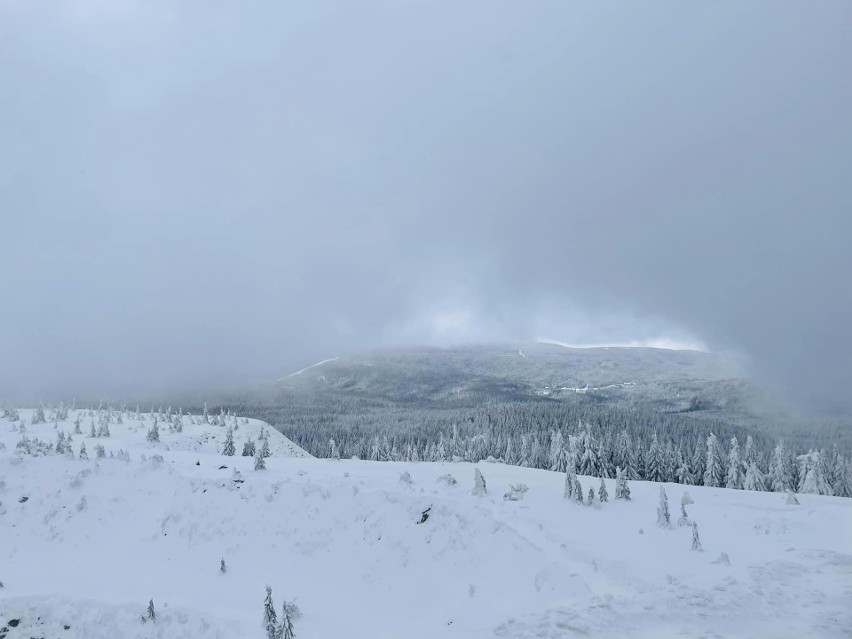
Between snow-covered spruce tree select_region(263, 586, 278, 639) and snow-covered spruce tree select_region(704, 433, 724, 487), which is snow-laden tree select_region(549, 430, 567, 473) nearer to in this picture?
snow-covered spruce tree select_region(704, 433, 724, 487)

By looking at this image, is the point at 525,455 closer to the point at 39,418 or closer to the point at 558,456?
the point at 558,456

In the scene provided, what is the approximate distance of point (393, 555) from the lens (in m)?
24.5

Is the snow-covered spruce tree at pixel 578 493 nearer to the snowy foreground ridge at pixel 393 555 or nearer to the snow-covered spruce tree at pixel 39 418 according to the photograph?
the snowy foreground ridge at pixel 393 555

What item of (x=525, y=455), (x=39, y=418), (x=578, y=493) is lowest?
(x=525, y=455)

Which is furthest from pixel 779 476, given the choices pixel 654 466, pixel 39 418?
pixel 39 418

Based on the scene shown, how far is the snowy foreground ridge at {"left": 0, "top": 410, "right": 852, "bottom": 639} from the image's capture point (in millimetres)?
16266

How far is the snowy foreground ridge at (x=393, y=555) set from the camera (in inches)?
640

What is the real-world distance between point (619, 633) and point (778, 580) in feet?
24.9

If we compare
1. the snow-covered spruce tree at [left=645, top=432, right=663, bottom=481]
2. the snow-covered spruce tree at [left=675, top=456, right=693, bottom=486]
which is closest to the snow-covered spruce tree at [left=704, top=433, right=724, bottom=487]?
the snow-covered spruce tree at [left=675, top=456, right=693, bottom=486]

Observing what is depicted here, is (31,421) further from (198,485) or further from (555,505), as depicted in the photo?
(555,505)

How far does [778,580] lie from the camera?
17516 millimetres

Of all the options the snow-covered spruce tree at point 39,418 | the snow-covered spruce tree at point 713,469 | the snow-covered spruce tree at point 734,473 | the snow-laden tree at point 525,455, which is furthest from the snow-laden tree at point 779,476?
the snow-covered spruce tree at point 39,418

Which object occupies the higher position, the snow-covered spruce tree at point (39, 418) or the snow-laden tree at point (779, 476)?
the snow-covered spruce tree at point (39, 418)

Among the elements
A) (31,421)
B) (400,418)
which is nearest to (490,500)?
(31,421)
